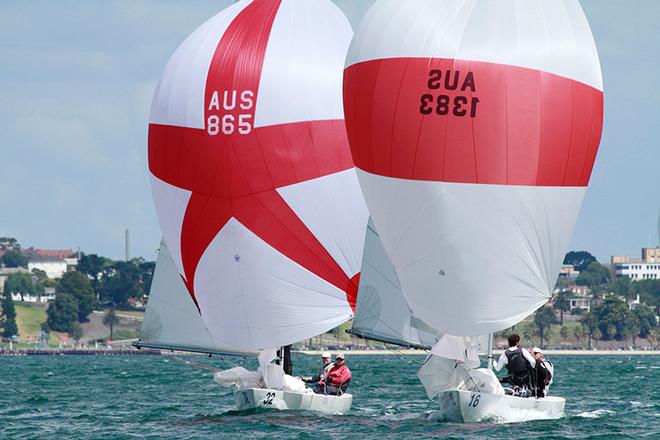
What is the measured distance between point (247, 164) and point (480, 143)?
556 cm

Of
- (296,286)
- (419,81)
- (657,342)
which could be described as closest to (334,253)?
(296,286)

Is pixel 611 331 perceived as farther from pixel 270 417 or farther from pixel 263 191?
pixel 270 417

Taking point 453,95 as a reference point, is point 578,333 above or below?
above

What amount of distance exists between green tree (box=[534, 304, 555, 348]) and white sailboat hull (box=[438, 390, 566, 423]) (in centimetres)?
14262

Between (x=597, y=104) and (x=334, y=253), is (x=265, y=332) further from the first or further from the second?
(x=597, y=104)

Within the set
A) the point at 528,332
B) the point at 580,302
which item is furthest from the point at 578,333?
the point at 580,302

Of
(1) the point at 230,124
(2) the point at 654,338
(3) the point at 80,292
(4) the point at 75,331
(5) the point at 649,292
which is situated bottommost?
(1) the point at 230,124

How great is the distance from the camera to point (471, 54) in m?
21.8

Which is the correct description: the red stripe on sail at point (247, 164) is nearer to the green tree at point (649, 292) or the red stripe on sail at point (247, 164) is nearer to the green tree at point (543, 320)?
the green tree at point (543, 320)

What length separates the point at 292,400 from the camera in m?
25.5

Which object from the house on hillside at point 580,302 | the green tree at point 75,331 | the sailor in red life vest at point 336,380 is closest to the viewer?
the sailor in red life vest at point 336,380

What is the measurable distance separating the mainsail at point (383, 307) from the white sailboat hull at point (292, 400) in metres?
1.32

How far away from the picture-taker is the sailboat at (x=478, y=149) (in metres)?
21.8

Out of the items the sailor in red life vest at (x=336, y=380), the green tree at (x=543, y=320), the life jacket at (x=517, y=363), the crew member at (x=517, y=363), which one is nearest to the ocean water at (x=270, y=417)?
the sailor in red life vest at (x=336, y=380)
